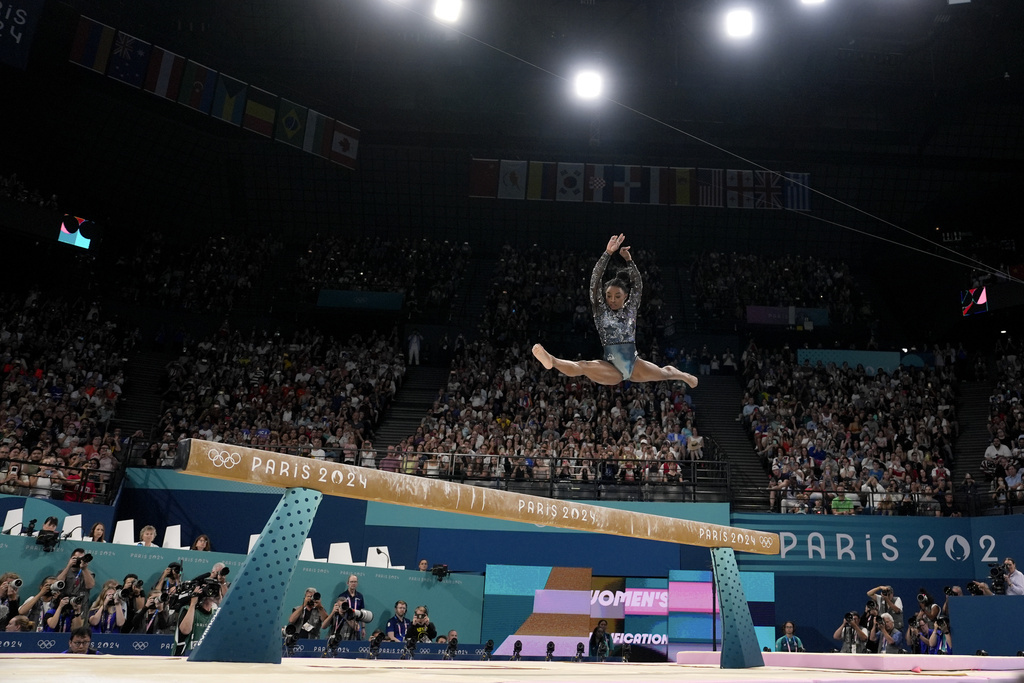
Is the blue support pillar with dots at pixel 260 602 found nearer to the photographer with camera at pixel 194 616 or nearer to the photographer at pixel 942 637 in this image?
the photographer with camera at pixel 194 616

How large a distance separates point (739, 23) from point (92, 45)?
1591 cm

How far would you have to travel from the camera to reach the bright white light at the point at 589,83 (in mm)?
16625

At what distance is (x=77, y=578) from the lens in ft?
32.7

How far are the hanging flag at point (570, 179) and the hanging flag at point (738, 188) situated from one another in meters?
4.54

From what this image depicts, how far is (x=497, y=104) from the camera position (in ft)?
86.6

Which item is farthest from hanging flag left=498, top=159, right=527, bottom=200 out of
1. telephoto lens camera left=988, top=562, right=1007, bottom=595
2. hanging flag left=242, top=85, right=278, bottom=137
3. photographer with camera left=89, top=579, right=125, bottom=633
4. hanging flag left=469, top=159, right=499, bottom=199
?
photographer with camera left=89, top=579, right=125, bottom=633

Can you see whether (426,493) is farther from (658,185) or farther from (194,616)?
(658,185)

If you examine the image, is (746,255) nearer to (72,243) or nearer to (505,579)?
(505,579)

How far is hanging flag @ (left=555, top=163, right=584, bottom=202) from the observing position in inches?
950

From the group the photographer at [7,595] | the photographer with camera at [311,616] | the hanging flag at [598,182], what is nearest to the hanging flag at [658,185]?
the hanging flag at [598,182]

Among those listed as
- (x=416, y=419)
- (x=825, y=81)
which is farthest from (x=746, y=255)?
(x=416, y=419)

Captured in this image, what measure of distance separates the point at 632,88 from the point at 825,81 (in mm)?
5818

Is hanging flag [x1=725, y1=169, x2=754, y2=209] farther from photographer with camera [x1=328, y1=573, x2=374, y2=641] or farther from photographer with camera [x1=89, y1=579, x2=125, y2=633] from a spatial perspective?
photographer with camera [x1=89, y1=579, x2=125, y2=633]

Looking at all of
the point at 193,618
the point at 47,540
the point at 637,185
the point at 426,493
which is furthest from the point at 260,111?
the point at 426,493
